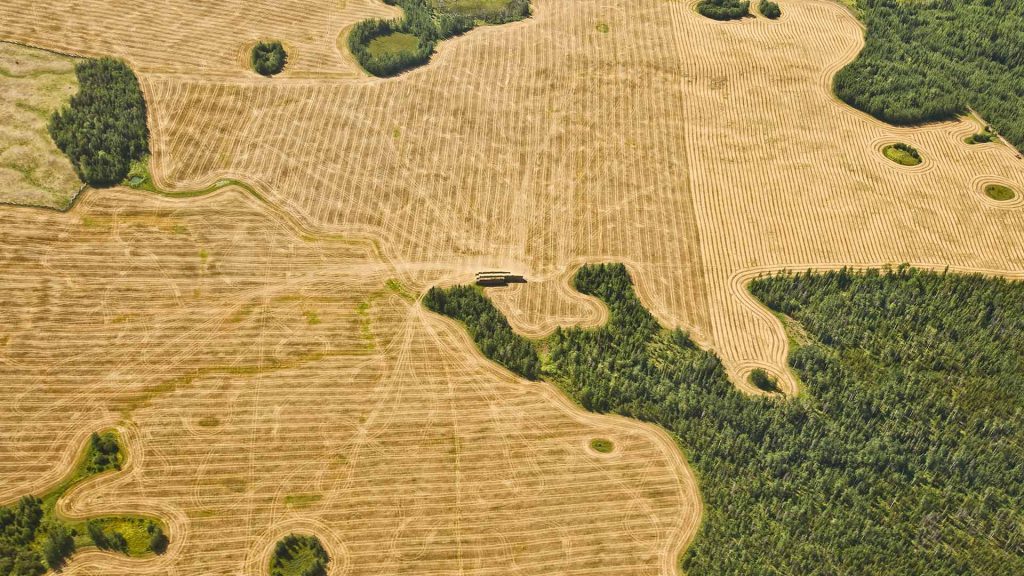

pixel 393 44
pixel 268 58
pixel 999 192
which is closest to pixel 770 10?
pixel 999 192

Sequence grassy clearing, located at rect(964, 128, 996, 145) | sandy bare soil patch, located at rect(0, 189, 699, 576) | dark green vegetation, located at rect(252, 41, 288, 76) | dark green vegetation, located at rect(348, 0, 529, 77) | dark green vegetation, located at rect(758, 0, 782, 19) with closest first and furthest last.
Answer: sandy bare soil patch, located at rect(0, 189, 699, 576)
dark green vegetation, located at rect(252, 41, 288, 76)
grassy clearing, located at rect(964, 128, 996, 145)
dark green vegetation, located at rect(348, 0, 529, 77)
dark green vegetation, located at rect(758, 0, 782, 19)

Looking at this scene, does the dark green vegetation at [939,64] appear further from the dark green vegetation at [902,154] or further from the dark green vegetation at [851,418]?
the dark green vegetation at [851,418]

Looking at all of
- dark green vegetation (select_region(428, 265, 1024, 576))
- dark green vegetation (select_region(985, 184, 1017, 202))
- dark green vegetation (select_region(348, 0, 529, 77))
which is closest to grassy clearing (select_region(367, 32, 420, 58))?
dark green vegetation (select_region(348, 0, 529, 77))

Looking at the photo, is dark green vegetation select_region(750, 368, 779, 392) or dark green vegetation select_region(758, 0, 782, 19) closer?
dark green vegetation select_region(750, 368, 779, 392)

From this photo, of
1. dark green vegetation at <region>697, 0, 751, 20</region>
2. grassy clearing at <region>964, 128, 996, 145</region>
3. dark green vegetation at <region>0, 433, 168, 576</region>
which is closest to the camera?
dark green vegetation at <region>0, 433, 168, 576</region>

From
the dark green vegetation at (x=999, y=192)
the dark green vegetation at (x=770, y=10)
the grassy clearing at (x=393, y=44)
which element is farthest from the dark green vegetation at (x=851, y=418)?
the dark green vegetation at (x=770, y=10)

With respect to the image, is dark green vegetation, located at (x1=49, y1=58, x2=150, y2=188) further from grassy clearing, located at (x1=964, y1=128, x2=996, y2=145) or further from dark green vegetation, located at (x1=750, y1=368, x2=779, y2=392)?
grassy clearing, located at (x1=964, y1=128, x2=996, y2=145)
